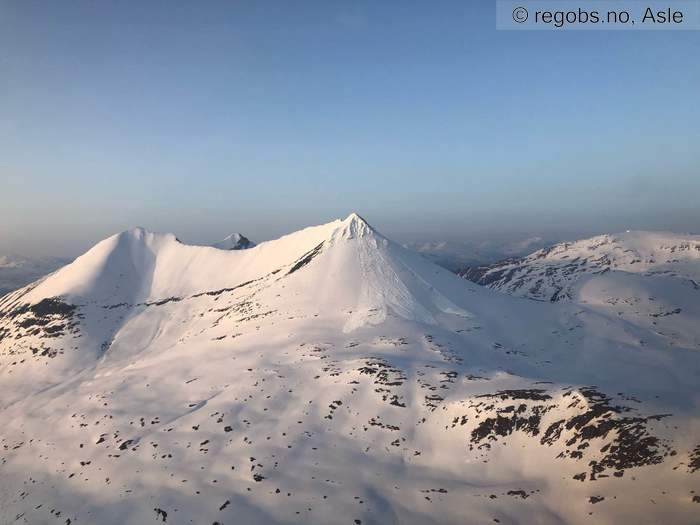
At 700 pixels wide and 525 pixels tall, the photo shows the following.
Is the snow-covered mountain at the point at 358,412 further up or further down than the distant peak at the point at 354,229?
further down

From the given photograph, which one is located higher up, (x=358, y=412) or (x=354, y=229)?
(x=354, y=229)

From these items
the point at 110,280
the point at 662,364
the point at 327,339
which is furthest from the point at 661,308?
the point at 110,280

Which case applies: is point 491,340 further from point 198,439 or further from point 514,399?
point 198,439

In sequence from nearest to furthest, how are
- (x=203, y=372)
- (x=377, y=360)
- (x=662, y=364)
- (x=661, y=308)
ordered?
(x=377, y=360)
(x=203, y=372)
(x=662, y=364)
(x=661, y=308)

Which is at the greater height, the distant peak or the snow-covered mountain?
the distant peak

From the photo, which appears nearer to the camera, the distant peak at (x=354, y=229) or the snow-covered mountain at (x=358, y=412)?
the snow-covered mountain at (x=358, y=412)

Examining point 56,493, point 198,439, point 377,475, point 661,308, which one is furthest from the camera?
point 661,308

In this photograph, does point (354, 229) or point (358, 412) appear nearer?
point (358, 412)

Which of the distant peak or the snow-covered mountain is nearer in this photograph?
the snow-covered mountain
